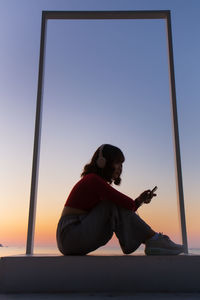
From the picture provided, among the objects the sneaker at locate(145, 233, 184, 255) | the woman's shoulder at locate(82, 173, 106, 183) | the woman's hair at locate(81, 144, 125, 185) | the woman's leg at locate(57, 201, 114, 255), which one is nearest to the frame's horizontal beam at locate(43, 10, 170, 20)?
the woman's hair at locate(81, 144, 125, 185)

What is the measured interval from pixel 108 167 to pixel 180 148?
0.59m

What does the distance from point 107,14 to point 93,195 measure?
138 centimetres

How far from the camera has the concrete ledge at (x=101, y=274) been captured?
121cm

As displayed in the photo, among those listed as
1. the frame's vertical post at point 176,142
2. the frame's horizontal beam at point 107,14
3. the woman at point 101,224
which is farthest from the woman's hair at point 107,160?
the frame's horizontal beam at point 107,14

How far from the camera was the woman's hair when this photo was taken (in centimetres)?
146

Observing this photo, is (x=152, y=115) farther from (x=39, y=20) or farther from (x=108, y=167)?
(x=39, y=20)

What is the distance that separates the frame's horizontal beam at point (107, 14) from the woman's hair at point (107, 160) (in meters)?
1.12

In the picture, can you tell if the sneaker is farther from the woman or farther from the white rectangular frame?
the white rectangular frame

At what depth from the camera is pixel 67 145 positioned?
2.02m

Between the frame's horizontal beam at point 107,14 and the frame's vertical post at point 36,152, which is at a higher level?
the frame's horizontal beam at point 107,14

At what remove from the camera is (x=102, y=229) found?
1.33 metres

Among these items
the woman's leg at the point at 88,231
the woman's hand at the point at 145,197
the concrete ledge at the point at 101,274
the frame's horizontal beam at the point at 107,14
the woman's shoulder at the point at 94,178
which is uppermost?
the frame's horizontal beam at the point at 107,14

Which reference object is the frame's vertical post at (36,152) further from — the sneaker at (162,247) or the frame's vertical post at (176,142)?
the frame's vertical post at (176,142)

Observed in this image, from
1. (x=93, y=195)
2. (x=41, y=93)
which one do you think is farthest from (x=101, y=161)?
(x=41, y=93)
